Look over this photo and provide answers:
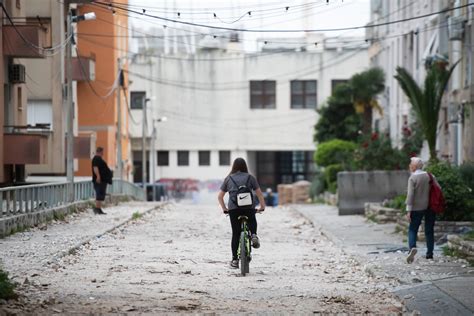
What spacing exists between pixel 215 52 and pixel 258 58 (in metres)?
3.16

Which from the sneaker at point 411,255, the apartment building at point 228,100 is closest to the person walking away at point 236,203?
the sneaker at point 411,255

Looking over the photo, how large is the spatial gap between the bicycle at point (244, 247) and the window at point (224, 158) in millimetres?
63666

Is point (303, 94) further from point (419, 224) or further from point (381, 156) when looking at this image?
A: point (419, 224)

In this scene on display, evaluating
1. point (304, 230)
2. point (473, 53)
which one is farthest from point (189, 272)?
point (473, 53)

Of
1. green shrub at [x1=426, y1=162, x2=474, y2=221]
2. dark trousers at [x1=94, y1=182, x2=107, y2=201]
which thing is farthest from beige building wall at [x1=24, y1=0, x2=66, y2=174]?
green shrub at [x1=426, y1=162, x2=474, y2=221]

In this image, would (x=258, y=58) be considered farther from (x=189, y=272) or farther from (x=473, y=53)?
(x=189, y=272)

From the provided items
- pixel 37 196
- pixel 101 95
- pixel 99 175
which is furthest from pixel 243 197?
pixel 101 95

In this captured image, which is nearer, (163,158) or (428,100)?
(428,100)

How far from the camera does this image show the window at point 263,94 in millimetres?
80000

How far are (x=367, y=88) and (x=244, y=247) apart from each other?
39.7 meters

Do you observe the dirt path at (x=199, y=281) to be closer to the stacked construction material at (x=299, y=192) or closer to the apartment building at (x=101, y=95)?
the apartment building at (x=101, y=95)

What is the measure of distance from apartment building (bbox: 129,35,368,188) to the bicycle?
61.9 m

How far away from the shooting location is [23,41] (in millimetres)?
33406

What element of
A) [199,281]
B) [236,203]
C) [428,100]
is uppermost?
[428,100]
